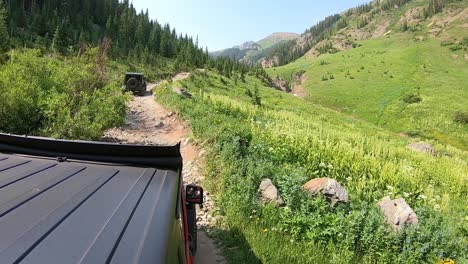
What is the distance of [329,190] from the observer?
7.83 metres

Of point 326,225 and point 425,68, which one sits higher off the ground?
point 425,68

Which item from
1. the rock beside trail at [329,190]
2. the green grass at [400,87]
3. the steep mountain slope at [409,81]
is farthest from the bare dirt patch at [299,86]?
the rock beside trail at [329,190]

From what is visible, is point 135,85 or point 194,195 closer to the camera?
point 194,195

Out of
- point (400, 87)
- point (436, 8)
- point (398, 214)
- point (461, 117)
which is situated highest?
point (436, 8)

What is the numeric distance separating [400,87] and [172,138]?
64227 mm

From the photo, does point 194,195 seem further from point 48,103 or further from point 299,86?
point 299,86

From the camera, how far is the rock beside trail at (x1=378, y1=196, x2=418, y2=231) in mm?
7084

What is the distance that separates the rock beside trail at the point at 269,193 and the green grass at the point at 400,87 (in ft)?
141

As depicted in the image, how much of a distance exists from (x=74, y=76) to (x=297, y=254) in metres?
9.74

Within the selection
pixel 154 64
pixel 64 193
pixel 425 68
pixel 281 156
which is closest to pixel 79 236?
pixel 64 193

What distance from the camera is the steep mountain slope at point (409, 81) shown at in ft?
168

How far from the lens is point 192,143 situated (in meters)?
12.3

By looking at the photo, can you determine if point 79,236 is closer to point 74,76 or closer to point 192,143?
point 192,143

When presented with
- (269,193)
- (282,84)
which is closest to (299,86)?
(282,84)
